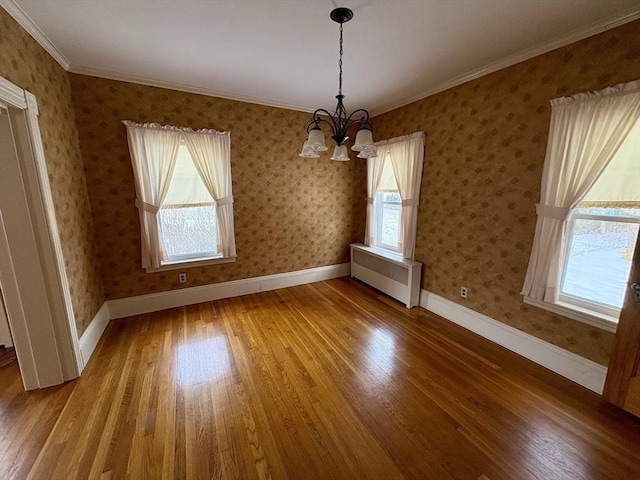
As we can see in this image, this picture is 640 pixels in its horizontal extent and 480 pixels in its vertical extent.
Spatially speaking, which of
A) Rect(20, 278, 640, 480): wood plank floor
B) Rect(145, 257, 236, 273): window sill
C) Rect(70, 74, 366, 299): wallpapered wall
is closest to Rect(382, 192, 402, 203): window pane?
Rect(70, 74, 366, 299): wallpapered wall

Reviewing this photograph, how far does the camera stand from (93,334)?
2.49 metres

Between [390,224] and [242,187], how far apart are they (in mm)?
2198

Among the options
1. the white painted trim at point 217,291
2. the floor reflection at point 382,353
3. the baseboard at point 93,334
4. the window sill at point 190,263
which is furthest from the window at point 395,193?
the baseboard at point 93,334

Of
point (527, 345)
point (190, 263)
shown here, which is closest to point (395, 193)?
point (527, 345)

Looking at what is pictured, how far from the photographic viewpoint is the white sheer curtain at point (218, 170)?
122 inches

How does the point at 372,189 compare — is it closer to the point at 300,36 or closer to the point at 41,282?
the point at 300,36

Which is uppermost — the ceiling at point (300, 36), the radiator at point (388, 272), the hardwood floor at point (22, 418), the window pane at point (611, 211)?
the ceiling at point (300, 36)

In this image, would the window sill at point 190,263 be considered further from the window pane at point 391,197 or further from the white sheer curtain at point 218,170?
the window pane at point 391,197

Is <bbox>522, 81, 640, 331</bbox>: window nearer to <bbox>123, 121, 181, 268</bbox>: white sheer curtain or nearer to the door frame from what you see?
<bbox>123, 121, 181, 268</bbox>: white sheer curtain

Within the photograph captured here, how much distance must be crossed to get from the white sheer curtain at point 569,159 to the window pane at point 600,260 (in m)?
0.09

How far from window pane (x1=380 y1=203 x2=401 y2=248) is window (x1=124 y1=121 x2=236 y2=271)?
7.33 feet

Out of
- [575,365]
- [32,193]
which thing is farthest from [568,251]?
[32,193]

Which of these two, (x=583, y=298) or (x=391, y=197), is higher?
(x=391, y=197)

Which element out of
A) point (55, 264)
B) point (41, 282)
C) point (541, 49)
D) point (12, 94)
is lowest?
point (41, 282)
